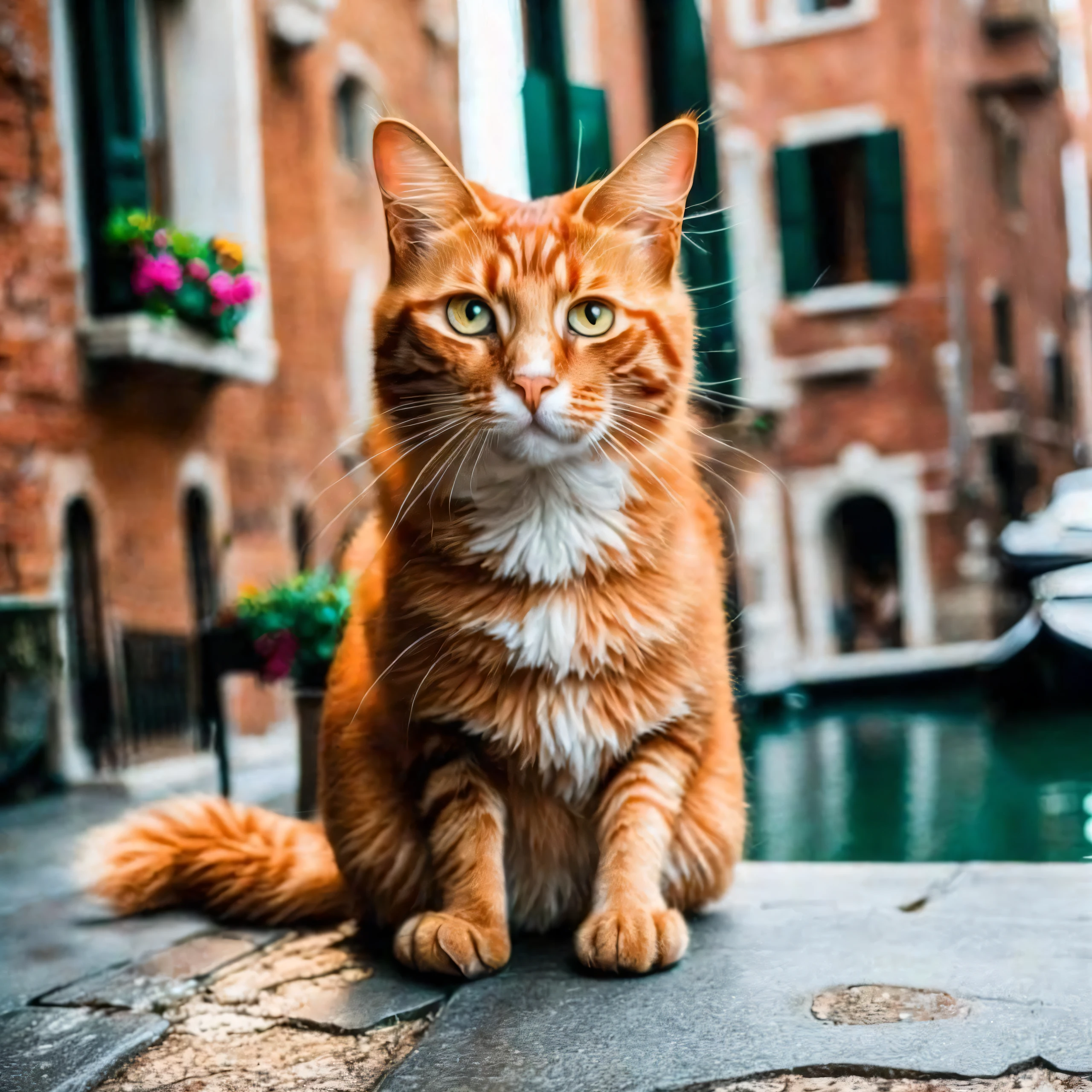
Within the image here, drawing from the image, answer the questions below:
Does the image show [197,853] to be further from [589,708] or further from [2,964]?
[589,708]

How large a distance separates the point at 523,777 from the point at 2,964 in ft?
2.59

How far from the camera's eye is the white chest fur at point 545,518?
1525 millimetres

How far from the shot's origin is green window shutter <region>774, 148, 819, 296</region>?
32.2 ft

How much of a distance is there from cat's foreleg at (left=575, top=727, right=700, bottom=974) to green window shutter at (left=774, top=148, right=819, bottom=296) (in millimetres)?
8634

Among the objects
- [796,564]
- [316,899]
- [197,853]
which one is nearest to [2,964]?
[197,853]

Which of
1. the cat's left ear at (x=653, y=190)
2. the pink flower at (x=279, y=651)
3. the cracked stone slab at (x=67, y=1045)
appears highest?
the cat's left ear at (x=653, y=190)

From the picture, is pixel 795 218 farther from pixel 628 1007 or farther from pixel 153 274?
Result: pixel 628 1007

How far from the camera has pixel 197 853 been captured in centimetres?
194

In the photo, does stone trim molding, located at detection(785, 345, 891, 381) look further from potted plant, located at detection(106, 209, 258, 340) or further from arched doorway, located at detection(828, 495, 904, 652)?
potted plant, located at detection(106, 209, 258, 340)

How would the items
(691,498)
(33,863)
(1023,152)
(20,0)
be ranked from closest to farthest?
(691,498) < (33,863) < (20,0) < (1023,152)

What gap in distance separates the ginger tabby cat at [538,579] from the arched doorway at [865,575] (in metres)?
8.91

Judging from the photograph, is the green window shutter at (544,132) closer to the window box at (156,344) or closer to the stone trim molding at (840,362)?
the window box at (156,344)

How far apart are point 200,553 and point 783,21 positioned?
23.3ft

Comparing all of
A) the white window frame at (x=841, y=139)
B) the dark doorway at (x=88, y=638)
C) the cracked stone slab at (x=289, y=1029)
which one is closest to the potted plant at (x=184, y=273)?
the dark doorway at (x=88, y=638)
